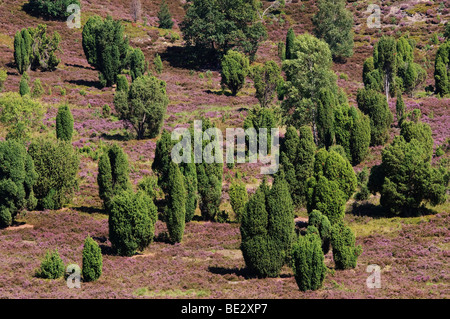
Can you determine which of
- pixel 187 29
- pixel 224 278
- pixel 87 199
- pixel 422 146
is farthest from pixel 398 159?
pixel 187 29

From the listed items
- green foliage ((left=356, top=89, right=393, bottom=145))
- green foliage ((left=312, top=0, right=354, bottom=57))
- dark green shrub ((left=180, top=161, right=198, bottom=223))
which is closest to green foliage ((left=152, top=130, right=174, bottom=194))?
dark green shrub ((left=180, top=161, right=198, bottom=223))

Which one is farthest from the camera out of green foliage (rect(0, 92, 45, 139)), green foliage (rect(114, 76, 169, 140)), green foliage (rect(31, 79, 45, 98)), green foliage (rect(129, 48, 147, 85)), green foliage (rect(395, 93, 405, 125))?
green foliage (rect(129, 48, 147, 85))

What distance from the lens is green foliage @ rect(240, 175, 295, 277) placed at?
3716cm

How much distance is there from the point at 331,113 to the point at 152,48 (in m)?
42.8

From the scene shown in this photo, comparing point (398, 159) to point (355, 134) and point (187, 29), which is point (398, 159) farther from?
point (187, 29)

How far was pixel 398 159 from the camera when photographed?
4816 cm

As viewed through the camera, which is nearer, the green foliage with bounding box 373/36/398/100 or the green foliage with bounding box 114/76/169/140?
the green foliage with bounding box 114/76/169/140

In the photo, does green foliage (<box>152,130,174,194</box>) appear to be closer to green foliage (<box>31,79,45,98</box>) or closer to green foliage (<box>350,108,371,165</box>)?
green foliage (<box>350,108,371,165</box>)

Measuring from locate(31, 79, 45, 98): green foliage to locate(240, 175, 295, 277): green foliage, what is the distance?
133 ft

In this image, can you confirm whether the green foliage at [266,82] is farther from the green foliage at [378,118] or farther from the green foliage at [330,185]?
the green foliage at [330,185]

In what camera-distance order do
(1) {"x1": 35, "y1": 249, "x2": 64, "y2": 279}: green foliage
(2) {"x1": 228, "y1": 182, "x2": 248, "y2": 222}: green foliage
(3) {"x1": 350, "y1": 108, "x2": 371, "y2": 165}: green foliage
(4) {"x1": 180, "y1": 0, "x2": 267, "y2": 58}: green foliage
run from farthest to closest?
(4) {"x1": 180, "y1": 0, "x2": 267, "y2": 58}: green foliage → (3) {"x1": 350, "y1": 108, "x2": 371, "y2": 165}: green foliage → (2) {"x1": 228, "y1": 182, "x2": 248, "y2": 222}: green foliage → (1) {"x1": 35, "y1": 249, "x2": 64, "y2": 279}: green foliage

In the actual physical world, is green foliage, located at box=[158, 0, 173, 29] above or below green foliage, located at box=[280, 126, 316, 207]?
above

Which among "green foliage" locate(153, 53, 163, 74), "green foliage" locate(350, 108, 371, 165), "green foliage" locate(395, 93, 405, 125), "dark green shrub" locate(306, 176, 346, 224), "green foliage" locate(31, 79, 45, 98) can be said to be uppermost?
"green foliage" locate(153, 53, 163, 74)

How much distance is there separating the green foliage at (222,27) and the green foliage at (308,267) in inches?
2440
